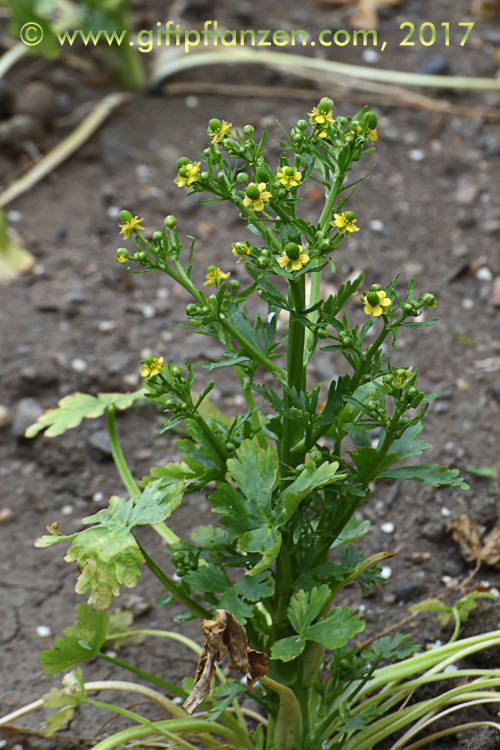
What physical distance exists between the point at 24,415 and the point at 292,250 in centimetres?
139

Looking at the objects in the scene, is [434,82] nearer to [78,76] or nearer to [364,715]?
[78,76]

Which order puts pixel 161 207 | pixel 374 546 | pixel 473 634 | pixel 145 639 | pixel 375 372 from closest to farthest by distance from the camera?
pixel 375 372, pixel 473 634, pixel 145 639, pixel 374 546, pixel 161 207

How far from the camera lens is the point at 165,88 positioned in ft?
11.6

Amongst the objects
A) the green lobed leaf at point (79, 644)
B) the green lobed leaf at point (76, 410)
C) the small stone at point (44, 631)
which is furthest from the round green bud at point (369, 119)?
the small stone at point (44, 631)

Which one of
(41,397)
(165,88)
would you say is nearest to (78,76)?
(165,88)

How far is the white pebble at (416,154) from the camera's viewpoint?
318 cm

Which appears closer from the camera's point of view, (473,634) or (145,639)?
(473,634)

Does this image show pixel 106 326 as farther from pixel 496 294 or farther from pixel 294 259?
pixel 294 259

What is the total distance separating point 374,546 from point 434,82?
1951mm

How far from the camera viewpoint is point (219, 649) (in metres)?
1.26

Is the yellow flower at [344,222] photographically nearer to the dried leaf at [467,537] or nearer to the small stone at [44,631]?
the dried leaf at [467,537]

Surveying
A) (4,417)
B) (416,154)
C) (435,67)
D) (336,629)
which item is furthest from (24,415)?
(435,67)

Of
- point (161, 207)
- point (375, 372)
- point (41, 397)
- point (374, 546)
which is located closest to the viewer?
point (375, 372)

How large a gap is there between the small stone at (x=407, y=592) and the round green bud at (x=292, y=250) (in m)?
0.97
